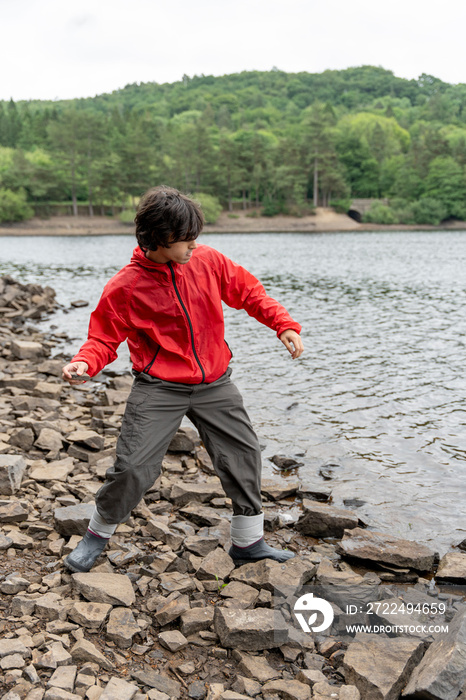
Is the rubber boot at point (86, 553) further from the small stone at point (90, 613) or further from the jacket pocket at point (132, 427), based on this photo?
the jacket pocket at point (132, 427)

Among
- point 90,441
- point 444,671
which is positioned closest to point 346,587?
point 444,671

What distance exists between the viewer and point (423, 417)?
8.95 m

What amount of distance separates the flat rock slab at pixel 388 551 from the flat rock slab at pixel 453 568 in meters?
0.10

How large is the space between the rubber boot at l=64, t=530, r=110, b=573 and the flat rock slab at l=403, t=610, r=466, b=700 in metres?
2.07

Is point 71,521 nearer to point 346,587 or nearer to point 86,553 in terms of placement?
point 86,553

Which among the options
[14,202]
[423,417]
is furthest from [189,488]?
[14,202]

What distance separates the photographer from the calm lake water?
639 cm

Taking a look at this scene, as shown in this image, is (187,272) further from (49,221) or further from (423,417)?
(49,221)

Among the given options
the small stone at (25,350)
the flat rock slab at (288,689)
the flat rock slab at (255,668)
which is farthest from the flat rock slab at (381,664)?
the small stone at (25,350)

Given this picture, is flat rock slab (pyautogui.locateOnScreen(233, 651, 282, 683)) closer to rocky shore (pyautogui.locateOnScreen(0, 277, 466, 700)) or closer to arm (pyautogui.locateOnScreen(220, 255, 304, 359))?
rocky shore (pyautogui.locateOnScreen(0, 277, 466, 700))

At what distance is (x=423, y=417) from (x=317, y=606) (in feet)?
18.5

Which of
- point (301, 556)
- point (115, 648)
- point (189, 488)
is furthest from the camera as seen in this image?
point (189, 488)

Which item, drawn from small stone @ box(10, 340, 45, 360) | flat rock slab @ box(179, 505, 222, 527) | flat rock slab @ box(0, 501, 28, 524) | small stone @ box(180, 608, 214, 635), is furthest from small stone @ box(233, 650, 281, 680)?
small stone @ box(10, 340, 45, 360)

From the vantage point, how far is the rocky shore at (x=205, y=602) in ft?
10.0
